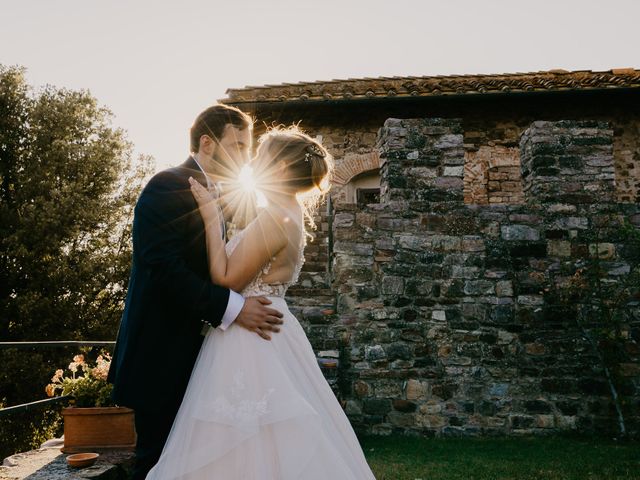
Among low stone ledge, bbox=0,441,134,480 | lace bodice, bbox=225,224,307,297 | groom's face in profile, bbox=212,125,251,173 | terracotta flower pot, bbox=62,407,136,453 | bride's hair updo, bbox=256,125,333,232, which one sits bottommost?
low stone ledge, bbox=0,441,134,480

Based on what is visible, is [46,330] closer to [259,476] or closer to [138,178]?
[138,178]

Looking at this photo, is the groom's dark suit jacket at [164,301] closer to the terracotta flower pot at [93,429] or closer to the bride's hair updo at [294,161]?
the bride's hair updo at [294,161]

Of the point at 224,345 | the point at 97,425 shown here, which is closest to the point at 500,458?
the point at 97,425

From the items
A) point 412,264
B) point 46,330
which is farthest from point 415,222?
point 46,330

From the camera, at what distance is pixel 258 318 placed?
226 centimetres

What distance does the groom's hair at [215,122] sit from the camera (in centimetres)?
263

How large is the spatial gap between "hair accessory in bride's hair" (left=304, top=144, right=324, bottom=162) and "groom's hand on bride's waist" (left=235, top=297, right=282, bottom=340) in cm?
70

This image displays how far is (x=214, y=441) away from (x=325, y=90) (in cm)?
819

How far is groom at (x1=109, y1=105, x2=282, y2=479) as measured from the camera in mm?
2238

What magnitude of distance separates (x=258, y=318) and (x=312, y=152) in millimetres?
821

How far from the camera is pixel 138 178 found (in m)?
16.5

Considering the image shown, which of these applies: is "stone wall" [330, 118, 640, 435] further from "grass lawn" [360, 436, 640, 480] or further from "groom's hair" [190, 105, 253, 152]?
"groom's hair" [190, 105, 253, 152]

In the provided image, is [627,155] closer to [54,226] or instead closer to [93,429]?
[93,429]

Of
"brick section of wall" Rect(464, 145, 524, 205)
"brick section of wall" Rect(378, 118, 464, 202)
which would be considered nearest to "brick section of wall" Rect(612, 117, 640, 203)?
"brick section of wall" Rect(464, 145, 524, 205)
